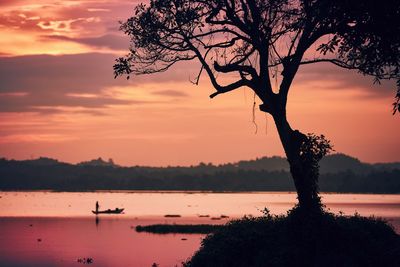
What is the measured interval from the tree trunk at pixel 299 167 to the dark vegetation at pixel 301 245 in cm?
82

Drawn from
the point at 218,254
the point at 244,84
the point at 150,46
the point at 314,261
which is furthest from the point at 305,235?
the point at 150,46

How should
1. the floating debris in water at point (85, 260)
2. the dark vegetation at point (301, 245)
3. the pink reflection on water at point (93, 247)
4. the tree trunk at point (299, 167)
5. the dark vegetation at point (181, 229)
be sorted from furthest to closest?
the dark vegetation at point (181, 229) → the pink reflection on water at point (93, 247) → the floating debris in water at point (85, 260) → the tree trunk at point (299, 167) → the dark vegetation at point (301, 245)

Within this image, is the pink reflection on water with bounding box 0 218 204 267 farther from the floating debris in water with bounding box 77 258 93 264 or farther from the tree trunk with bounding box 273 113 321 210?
the tree trunk with bounding box 273 113 321 210

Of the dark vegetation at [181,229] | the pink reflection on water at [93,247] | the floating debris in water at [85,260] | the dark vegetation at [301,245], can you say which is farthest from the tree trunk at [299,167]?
the dark vegetation at [181,229]

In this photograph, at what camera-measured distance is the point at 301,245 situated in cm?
3095

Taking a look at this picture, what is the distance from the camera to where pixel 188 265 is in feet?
107

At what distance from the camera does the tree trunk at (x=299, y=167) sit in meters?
32.8

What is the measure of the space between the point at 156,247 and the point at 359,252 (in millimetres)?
37959

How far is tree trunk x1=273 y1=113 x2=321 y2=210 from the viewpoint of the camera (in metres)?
32.8

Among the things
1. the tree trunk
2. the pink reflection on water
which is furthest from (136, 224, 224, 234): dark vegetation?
the tree trunk

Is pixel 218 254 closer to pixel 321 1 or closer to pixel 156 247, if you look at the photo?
pixel 321 1

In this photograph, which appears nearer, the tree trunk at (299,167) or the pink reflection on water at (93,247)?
the tree trunk at (299,167)

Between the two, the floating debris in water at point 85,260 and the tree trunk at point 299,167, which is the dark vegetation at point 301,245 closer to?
the tree trunk at point 299,167

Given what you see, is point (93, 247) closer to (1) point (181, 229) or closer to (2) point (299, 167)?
(1) point (181, 229)
